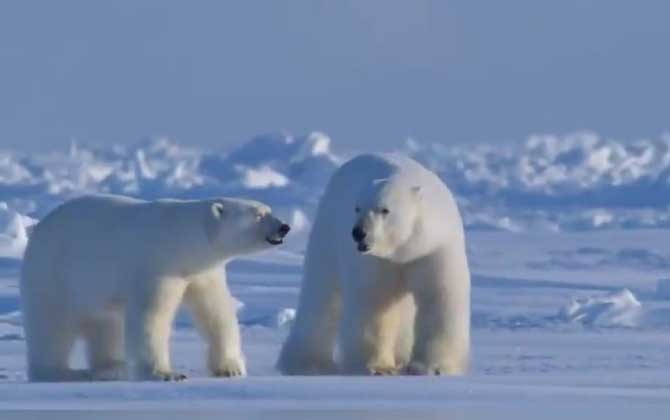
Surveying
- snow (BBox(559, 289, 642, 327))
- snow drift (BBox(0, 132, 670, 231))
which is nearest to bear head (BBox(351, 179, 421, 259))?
snow (BBox(559, 289, 642, 327))

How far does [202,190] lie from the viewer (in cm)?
2623

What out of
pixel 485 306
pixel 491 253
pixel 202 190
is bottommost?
pixel 485 306

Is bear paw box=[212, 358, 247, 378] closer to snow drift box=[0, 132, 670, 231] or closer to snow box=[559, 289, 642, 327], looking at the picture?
snow box=[559, 289, 642, 327]

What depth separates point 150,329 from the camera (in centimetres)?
898

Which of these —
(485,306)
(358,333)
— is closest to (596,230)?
(485,306)

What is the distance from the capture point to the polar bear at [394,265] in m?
9.20

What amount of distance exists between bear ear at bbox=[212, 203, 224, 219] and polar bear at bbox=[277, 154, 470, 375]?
0.50m

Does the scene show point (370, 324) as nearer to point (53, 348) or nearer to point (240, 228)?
point (240, 228)

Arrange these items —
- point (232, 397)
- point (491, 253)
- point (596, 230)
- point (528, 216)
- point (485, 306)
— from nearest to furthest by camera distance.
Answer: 1. point (232, 397)
2. point (485, 306)
3. point (491, 253)
4. point (596, 230)
5. point (528, 216)

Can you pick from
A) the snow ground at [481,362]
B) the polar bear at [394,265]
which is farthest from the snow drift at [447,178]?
the polar bear at [394,265]

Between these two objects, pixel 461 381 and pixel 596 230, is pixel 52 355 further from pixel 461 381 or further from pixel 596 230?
pixel 596 230

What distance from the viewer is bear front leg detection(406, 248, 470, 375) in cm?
938

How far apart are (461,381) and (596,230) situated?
16.2m

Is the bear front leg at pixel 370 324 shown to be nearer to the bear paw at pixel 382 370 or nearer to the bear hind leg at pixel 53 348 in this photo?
the bear paw at pixel 382 370
